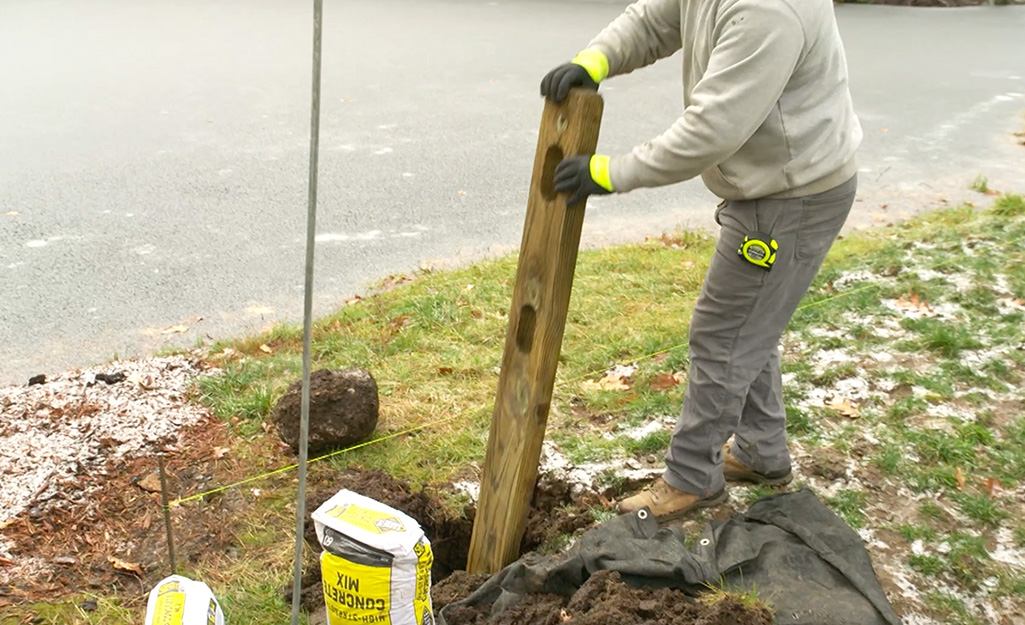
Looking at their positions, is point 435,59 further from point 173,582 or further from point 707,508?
point 173,582

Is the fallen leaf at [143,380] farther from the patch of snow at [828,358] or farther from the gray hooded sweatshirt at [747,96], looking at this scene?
the patch of snow at [828,358]

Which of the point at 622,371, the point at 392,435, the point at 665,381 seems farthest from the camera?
the point at 622,371

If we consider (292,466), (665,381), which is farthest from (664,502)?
(292,466)

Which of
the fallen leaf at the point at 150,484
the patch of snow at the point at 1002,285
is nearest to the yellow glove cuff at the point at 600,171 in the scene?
the fallen leaf at the point at 150,484

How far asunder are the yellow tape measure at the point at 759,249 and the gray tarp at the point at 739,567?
862mm

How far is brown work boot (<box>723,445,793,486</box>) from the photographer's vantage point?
358 cm

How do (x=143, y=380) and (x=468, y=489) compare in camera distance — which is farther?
(x=143, y=380)

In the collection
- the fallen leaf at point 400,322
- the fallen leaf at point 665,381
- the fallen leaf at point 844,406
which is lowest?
the fallen leaf at point 400,322

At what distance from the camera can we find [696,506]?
339 centimetres

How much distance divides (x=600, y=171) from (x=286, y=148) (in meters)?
5.49

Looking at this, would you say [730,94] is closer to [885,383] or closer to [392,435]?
[392,435]

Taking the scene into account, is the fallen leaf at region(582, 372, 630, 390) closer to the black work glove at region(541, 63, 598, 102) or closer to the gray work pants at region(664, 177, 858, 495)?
the gray work pants at region(664, 177, 858, 495)

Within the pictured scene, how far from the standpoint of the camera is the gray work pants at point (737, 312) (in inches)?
117

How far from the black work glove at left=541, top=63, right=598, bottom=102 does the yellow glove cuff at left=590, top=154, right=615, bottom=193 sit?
207 millimetres
